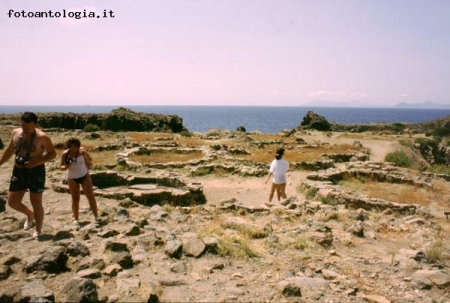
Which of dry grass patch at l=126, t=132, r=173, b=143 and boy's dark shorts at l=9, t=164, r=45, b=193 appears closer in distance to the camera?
boy's dark shorts at l=9, t=164, r=45, b=193

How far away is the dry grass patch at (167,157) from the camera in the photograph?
20000mm

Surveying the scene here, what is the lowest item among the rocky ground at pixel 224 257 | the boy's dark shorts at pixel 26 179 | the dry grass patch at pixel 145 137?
the rocky ground at pixel 224 257

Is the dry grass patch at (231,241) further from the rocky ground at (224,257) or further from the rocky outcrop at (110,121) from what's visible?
the rocky outcrop at (110,121)

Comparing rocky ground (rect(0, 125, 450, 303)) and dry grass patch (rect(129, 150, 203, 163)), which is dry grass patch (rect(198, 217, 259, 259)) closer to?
rocky ground (rect(0, 125, 450, 303))

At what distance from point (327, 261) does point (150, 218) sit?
14.1ft

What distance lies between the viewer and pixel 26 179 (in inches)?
243

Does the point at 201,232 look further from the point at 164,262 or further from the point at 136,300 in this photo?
the point at 136,300

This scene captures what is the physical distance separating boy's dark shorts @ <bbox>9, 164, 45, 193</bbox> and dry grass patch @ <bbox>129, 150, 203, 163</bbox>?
523 inches

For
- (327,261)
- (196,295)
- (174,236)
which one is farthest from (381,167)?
(196,295)

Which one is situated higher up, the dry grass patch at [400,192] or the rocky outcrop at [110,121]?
the rocky outcrop at [110,121]

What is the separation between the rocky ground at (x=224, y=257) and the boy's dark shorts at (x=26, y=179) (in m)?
0.89

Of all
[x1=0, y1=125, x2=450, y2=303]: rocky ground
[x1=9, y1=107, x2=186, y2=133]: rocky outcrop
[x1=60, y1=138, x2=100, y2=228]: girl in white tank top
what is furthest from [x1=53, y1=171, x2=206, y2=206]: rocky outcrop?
[x1=9, y1=107, x2=186, y2=133]: rocky outcrop

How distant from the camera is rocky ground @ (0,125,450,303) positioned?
4.57 metres

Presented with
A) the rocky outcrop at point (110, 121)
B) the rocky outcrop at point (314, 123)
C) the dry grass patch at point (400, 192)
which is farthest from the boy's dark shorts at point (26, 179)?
the rocky outcrop at point (314, 123)
